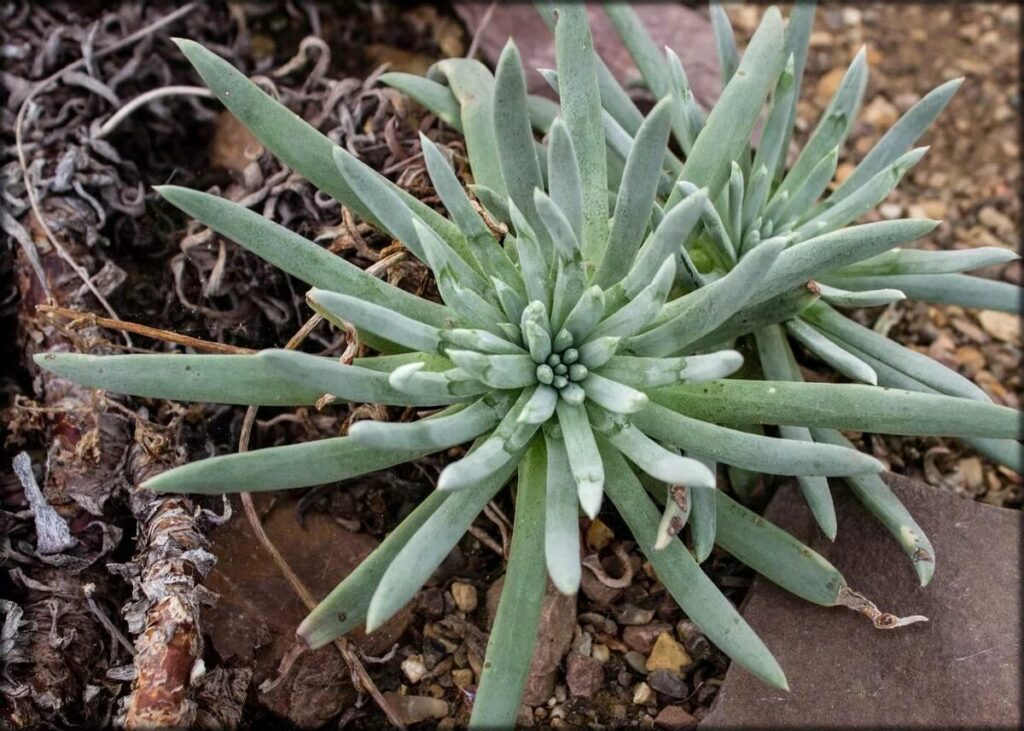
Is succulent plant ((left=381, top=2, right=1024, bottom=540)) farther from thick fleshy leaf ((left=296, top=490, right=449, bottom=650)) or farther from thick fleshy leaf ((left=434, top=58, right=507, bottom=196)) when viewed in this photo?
thick fleshy leaf ((left=296, top=490, right=449, bottom=650))

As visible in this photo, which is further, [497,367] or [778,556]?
[778,556]

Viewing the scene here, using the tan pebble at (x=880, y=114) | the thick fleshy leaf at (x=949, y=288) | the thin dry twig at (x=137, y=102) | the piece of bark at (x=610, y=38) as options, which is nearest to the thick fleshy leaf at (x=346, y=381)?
the thick fleshy leaf at (x=949, y=288)

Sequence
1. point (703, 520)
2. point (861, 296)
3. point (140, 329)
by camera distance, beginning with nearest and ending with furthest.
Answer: point (703, 520)
point (861, 296)
point (140, 329)

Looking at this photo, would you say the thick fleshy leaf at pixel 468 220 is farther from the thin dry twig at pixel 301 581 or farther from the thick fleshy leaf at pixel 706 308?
the thin dry twig at pixel 301 581

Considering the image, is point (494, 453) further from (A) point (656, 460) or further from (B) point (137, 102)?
(B) point (137, 102)

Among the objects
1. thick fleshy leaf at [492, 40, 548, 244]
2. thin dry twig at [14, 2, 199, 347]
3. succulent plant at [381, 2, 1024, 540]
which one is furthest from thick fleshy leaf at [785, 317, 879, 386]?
thin dry twig at [14, 2, 199, 347]

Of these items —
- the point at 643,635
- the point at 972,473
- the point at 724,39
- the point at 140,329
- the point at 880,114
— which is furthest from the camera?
the point at 880,114

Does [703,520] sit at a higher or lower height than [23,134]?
lower

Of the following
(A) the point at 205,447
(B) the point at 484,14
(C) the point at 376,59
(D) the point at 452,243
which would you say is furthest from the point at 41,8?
(D) the point at 452,243

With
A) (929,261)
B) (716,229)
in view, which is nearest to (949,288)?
(929,261)

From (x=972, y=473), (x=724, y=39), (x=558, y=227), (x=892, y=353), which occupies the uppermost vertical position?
(x=724, y=39)
